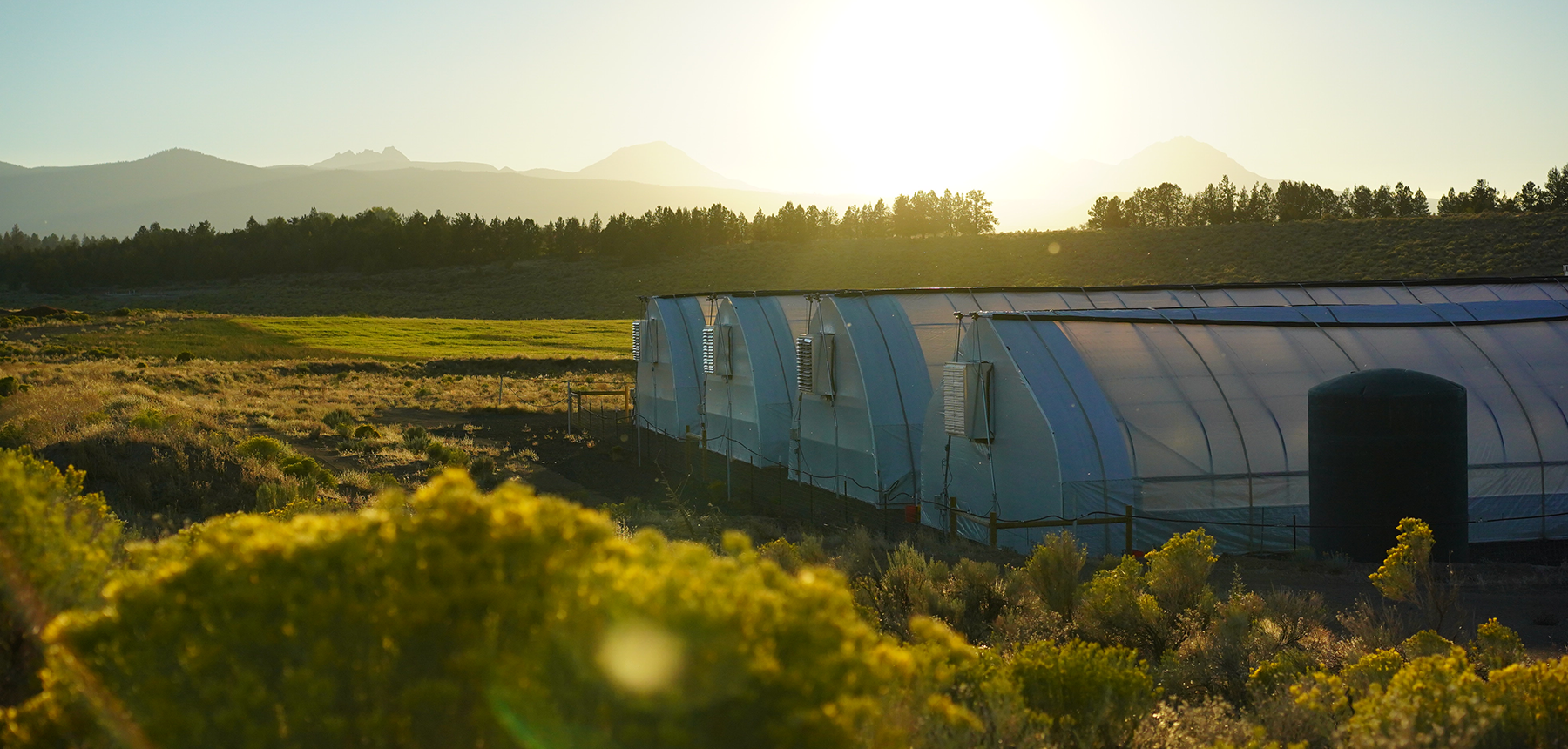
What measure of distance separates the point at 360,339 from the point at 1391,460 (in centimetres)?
5540

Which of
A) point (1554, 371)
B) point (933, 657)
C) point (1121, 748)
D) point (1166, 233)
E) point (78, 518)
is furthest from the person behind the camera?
point (1166, 233)

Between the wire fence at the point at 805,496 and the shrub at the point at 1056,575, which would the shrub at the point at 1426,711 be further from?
the wire fence at the point at 805,496

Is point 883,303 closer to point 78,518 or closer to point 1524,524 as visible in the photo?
point 1524,524

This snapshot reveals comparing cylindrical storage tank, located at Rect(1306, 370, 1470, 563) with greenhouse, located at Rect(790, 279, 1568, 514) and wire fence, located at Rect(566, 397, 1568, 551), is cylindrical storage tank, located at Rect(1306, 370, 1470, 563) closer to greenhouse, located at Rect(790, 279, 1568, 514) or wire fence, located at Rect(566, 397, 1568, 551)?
wire fence, located at Rect(566, 397, 1568, 551)

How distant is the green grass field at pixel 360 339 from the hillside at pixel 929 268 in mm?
17070

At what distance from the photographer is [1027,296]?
68.3 ft

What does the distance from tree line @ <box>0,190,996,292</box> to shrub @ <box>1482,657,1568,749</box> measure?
3795 inches

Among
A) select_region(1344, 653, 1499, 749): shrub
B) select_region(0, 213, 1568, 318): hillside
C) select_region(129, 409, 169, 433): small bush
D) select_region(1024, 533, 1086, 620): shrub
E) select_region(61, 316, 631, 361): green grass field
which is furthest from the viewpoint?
select_region(0, 213, 1568, 318): hillside

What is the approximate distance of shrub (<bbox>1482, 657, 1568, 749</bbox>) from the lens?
5.07m

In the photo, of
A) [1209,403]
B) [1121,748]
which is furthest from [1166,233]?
[1121,748]

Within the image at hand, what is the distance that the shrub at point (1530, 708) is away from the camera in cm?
507

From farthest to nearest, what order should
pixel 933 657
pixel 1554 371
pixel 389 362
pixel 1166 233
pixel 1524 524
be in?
pixel 1166 233 → pixel 389 362 → pixel 1554 371 → pixel 1524 524 → pixel 933 657

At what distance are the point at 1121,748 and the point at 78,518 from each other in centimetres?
487

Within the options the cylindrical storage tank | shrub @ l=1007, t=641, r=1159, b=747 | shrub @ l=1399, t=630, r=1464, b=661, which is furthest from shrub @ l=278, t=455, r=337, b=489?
shrub @ l=1399, t=630, r=1464, b=661
